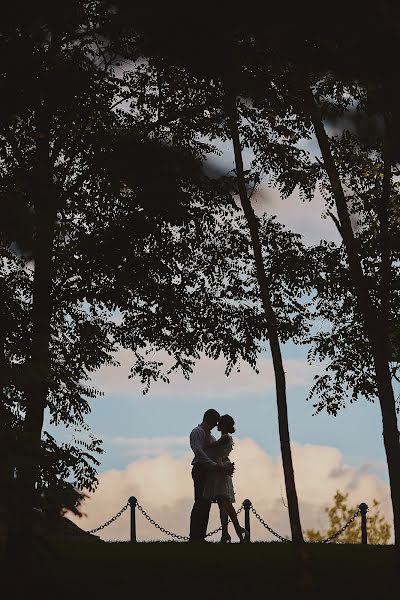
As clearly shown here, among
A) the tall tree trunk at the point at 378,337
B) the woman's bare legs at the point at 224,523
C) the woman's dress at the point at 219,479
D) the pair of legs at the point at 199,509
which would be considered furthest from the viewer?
the woman's bare legs at the point at 224,523

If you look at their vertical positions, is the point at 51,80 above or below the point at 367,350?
above

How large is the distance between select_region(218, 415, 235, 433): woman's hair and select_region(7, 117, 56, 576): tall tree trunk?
3751 mm

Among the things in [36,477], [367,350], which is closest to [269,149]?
[367,350]

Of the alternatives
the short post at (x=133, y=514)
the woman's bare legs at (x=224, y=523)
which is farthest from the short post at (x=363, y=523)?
the woman's bare legs at (x=224, y=523)

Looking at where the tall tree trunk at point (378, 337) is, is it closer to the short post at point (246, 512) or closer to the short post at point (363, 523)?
the short post at point (246, 512)

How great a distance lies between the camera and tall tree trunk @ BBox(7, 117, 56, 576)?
10047 mm

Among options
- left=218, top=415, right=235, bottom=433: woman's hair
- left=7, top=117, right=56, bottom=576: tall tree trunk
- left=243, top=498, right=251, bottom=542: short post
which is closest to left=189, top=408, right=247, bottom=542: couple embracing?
left=218, top=415, right=235, bottom=433: woman's hair

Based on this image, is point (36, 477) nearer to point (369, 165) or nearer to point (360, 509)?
point (369, 165)

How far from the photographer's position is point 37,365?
11.9 meters

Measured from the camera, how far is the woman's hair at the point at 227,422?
19.5 meters

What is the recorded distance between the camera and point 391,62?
33.9 feet

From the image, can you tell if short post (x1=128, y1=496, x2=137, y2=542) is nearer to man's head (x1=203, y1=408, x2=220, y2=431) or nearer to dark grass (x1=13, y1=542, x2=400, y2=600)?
man's head (x1=203, y1=408, x2=220, y2=431)

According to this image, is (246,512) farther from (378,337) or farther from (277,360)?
(277,360)

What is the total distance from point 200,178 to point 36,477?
9029 mm
